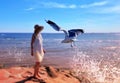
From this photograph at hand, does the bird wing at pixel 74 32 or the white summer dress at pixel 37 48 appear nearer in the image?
the white summer dress at pixel 37 48

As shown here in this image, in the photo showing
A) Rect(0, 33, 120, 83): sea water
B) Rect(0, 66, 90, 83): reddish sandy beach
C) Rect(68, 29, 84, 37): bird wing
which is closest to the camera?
Rect(0, 66, 90, 83): reddish sandy beach

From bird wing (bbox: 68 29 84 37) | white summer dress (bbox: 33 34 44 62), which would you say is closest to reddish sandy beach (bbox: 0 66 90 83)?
white summer dress (bbox: 33 34 44 62)

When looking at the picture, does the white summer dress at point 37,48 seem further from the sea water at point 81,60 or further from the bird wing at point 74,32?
the sea water at point 81,60

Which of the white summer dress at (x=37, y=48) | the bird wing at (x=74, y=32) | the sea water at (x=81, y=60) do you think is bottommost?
the sea water at (x=81, y=60)

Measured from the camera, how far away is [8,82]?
979 centimetres

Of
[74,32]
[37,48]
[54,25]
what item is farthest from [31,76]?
[74,32]

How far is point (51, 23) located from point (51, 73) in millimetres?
1815

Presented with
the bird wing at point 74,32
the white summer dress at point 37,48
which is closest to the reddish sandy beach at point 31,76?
the white summer dress at point 37,48

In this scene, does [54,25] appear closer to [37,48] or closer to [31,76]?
[37,48]

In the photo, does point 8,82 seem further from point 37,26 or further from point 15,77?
point 37,26

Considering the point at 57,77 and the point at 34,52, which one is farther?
the point at 57,77

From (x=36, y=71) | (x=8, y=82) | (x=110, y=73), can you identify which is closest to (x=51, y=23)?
(x=36, y=71)

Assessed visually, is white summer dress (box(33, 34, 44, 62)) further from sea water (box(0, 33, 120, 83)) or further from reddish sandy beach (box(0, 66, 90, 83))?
sea water (box(0, 33, 120, 83))

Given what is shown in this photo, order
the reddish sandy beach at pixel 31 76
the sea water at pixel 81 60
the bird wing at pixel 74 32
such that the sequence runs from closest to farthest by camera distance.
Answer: the reddish sandy beach at pixel 31 76, the bird wing at pixel 74 32, the sea water at pixel 81 60
